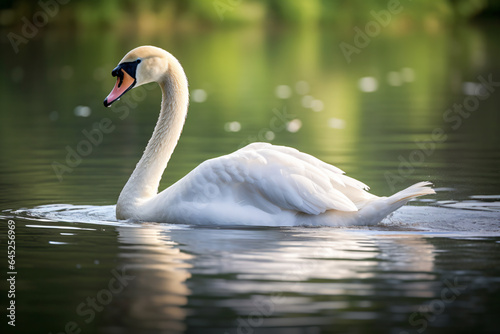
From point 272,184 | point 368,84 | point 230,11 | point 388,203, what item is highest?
point 230,11

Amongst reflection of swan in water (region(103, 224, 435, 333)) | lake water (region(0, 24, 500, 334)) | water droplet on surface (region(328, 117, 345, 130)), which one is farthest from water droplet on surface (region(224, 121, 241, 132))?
reflection of swan in water (region(103, 224, 435, 333))

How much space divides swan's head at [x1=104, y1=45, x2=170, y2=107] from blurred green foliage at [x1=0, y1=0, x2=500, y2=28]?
111 ft

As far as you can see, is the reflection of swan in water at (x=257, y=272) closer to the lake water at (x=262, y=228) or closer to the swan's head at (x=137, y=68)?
the lake water at (x=262, y=228)

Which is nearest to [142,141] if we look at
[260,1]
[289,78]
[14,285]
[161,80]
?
[161,80]

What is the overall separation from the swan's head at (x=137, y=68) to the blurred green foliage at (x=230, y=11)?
1326 inches

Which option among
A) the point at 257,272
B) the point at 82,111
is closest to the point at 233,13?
the point at 82,111

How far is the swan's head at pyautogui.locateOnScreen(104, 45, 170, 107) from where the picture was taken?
9.74 metres

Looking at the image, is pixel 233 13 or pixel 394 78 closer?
pixel 394 78

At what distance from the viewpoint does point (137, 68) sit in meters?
9.76

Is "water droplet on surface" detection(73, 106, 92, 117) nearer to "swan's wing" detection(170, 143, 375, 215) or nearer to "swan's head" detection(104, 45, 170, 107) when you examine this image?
"swan's head" detection(104, 45, 170, 107)

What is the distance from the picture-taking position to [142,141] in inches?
609

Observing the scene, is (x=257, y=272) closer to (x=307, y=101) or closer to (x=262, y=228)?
(x=262, y=228)

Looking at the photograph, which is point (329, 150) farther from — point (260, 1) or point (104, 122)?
point (260, 1)

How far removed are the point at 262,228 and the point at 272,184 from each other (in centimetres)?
39
